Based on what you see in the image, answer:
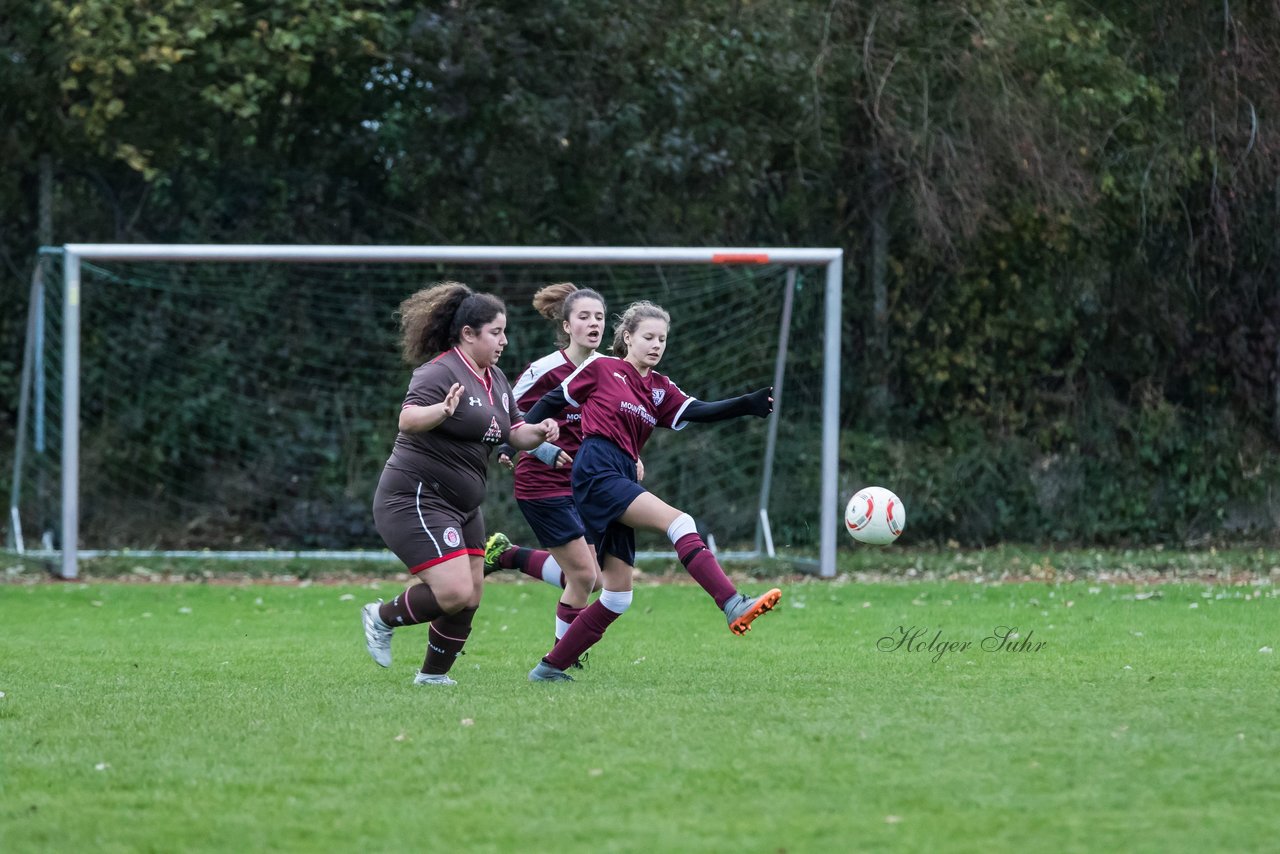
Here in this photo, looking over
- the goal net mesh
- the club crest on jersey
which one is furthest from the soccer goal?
the club crest on jersey

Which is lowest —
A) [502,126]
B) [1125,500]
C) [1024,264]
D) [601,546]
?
[1125,500]

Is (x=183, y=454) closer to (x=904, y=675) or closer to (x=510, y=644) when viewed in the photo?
(x=510, y=644)

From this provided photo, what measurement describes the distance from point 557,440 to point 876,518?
168cm

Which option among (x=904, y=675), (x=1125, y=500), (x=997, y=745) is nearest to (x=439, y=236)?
(x=1125, y=500)

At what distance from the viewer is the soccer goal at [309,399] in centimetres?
1471

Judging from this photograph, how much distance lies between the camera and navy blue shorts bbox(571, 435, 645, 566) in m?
6.78

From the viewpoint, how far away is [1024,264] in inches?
634

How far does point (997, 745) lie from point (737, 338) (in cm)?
967

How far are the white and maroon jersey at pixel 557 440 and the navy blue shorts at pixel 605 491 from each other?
92 cm

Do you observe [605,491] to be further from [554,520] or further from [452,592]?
[554,520]

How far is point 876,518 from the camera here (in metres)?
7.54

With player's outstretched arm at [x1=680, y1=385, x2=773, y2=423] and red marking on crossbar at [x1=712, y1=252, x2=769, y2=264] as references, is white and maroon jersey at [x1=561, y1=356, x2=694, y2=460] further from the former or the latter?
red marking on crossbar at [x1=712, y1=252, x2=769, y2=264]

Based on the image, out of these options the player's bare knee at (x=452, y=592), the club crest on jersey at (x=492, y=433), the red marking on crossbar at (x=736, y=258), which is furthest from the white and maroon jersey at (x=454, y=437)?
the red marking on crossbar at (x=736, y=258)

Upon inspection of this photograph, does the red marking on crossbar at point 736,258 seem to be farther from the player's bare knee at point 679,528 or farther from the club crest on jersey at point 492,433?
the player's bare knee at point 679,528
